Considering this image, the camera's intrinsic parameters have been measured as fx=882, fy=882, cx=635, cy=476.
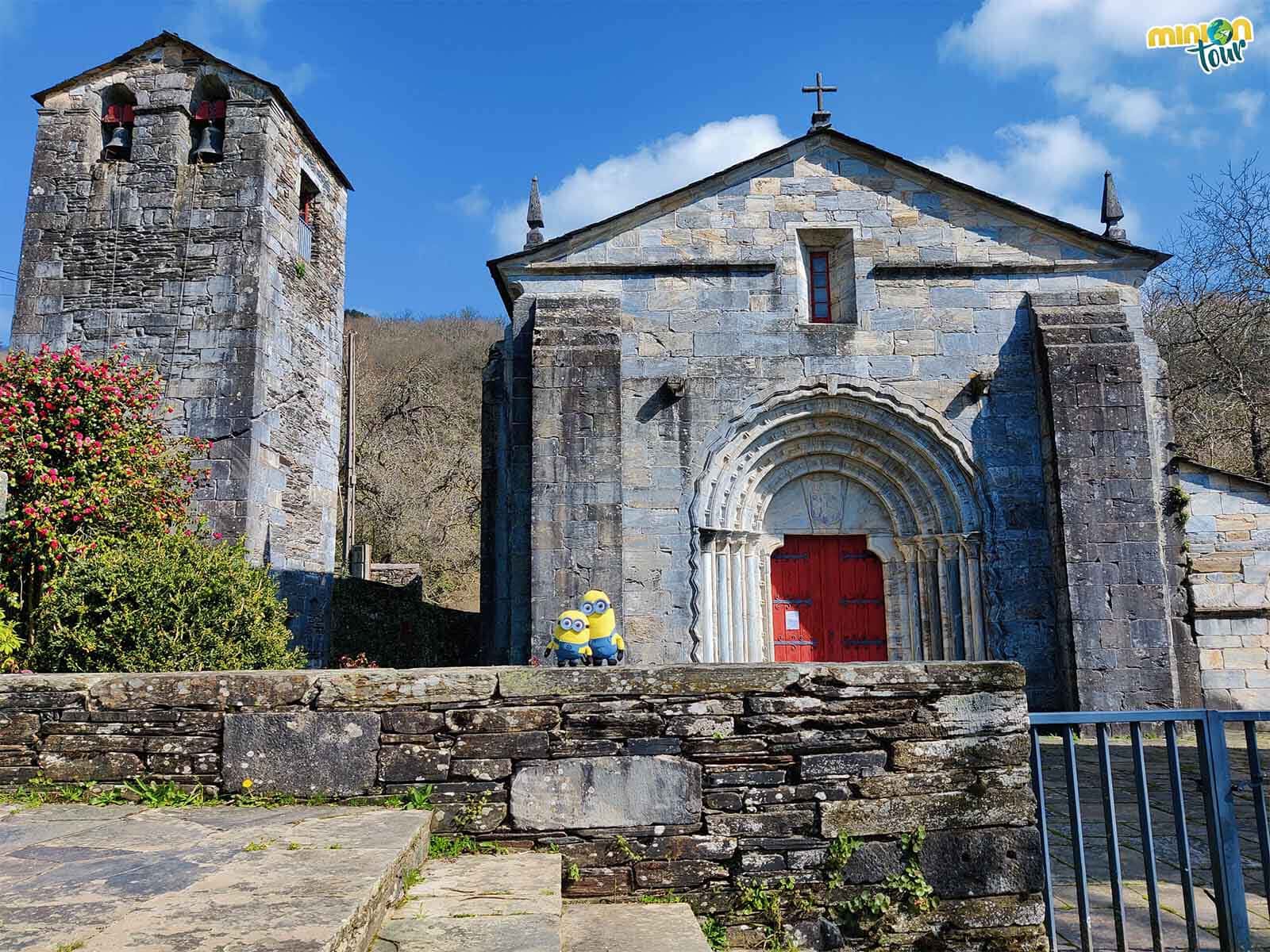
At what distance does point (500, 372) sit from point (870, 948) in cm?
818

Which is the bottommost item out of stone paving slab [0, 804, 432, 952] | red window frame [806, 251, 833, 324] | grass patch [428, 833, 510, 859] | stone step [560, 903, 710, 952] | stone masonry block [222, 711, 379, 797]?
stone step [560, 903, 710, 952]

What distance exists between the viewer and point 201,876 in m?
2.75

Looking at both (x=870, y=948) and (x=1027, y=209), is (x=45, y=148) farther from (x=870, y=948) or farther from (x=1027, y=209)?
(x=870, y=948)

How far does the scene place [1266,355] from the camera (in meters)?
16.5

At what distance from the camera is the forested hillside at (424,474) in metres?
27.7

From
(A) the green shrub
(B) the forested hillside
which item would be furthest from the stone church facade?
(B) the forested hillside

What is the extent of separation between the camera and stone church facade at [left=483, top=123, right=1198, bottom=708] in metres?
9.02

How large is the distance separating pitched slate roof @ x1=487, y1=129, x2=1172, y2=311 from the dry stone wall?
23.0 ft

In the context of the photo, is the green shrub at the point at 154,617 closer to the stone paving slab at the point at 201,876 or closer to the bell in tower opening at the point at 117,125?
the stone paving slab at the point at 201,876

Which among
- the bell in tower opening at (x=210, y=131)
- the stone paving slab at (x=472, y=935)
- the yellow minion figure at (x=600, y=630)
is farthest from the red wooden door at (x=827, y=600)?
the bell in tower opening at (x=210, y=131)

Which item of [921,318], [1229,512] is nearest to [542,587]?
[921,318]

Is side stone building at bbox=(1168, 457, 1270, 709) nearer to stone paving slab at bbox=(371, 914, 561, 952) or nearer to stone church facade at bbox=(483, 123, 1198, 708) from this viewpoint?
stone church facade at bbox=(483, 123, 1198, 708)

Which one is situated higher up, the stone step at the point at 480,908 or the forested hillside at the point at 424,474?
the forested hillside at the point at 424,474

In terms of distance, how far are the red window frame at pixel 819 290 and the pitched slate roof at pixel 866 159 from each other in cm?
122
